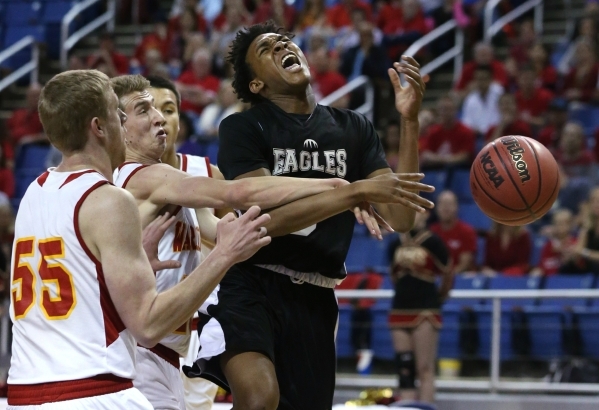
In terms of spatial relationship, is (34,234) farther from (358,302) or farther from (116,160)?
(358,302)

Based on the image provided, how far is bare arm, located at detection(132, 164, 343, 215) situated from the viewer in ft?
13.4

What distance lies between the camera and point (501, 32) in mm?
12867

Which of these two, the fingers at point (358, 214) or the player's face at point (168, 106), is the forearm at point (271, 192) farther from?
the player's face at point (168, 106)

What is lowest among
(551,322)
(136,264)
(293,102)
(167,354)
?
(551,322)

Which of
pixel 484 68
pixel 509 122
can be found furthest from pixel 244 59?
pixel 484 68

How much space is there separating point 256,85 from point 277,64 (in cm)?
15

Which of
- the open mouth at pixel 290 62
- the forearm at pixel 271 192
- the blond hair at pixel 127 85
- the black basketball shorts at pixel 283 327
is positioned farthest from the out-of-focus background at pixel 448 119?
the forearm at pixel 271 192

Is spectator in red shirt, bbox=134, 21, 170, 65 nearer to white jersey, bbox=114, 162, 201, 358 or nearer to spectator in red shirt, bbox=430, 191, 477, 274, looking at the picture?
spectator in red shirt, bbox=430, 191, 477, 274

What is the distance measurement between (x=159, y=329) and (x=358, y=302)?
6.37 meters

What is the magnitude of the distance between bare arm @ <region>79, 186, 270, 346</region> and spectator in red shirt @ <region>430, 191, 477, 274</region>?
624cm

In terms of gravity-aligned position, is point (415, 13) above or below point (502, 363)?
above

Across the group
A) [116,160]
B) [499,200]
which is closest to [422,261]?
[499,200]

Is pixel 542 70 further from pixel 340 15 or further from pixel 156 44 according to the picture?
pixel 156 44

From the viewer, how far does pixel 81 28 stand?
1619 centimetres
